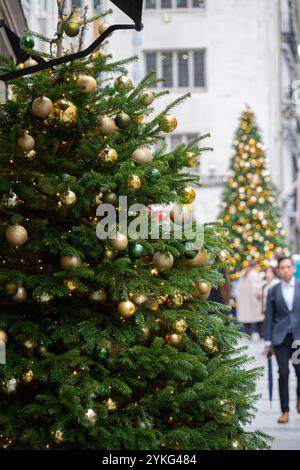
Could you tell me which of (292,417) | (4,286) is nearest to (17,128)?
(4,286)

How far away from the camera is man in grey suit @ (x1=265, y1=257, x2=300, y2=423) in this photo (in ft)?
40.0

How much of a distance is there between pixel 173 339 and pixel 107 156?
107 centimetres

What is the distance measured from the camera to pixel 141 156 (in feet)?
19.3

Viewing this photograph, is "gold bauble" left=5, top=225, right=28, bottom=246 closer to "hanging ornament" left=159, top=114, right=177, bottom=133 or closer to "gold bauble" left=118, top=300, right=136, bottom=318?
"gold bauble" left=118, top=300, right=136, bottom=318

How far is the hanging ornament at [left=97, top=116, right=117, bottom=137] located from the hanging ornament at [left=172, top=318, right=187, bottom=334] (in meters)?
1.14

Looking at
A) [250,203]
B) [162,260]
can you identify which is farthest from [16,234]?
[250,203]

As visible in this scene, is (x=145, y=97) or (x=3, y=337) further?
(x=145, y=97)

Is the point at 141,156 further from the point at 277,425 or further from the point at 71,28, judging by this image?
the point at 277,425

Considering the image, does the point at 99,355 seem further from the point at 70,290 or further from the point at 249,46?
the point at 249,46

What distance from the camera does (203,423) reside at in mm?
5734

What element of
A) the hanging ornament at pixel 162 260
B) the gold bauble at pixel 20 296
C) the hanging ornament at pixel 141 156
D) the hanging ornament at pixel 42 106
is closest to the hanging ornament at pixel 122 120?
the hanging ornament at pixel 141 156

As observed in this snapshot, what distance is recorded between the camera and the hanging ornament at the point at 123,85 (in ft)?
20.0

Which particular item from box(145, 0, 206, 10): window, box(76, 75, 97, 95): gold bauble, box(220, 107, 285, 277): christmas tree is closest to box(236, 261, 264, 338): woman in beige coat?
box(220, 107, 285, 277): christmas tree

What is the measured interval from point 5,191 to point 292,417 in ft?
25.1
